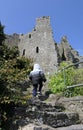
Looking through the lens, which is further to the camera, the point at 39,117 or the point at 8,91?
the point at 8,91

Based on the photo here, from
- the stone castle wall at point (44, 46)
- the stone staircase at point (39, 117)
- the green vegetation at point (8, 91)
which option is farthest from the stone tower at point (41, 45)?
the stone staircase at point (39, 117)

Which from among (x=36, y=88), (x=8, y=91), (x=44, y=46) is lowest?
(x=8, y=91)

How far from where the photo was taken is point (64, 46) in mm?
57562

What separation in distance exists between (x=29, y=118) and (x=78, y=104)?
2160mm

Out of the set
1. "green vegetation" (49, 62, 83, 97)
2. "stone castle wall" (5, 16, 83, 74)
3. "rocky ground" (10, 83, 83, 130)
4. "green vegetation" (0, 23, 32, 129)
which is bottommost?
"rocky ground" (10, 83, 83, 130)

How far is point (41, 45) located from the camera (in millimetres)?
56125

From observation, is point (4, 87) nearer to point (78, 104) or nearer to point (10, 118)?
point (10, 118)

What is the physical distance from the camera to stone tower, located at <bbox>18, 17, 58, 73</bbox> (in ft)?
176

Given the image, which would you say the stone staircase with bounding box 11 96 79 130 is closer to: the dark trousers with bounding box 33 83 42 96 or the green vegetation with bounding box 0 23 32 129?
the green vegetation with bounding box 0 23 32 129

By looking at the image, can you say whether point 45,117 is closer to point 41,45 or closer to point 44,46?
point 44,46

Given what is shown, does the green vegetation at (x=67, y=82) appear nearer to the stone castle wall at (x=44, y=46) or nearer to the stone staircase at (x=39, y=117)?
the stone staircase at (x=39, y=117)

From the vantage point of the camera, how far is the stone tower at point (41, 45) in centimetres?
5378

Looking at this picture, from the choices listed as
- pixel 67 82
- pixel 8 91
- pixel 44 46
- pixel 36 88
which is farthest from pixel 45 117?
pixel 44 46

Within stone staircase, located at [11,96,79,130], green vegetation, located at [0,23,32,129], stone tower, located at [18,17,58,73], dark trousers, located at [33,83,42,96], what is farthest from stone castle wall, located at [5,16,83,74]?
stone staircase, located at [11,96,79,130]
